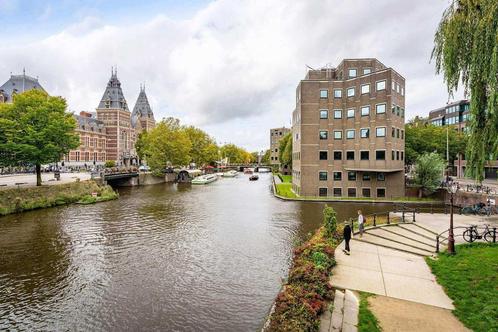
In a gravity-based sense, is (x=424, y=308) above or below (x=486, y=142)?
below

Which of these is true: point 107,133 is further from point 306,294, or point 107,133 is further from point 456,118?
point 306,294

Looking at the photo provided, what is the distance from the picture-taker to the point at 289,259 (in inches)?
719

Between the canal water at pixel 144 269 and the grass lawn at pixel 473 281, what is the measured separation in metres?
6.94

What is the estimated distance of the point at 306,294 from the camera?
35.6ft

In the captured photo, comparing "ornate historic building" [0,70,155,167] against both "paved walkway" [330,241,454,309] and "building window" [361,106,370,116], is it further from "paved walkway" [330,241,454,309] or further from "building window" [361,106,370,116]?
"paved walkway" [330,241,454,309]

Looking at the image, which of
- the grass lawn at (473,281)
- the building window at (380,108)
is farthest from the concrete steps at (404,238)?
the building window at (380,108)

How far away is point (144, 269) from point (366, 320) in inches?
462

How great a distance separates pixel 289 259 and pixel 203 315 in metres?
7.47

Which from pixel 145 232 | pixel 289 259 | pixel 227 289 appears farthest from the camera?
pixel 145 232

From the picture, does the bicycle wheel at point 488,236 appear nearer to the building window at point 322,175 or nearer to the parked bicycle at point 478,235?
the parked bicycle at point 478,235

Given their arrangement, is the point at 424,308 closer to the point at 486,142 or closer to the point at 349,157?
the point at 486,142

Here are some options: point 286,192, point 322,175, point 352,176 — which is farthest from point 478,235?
point 286,192

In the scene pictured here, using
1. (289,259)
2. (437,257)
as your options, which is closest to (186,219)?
(289,259)

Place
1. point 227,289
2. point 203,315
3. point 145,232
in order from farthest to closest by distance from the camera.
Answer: point 145,232 < point 227,289 < point 203,315
